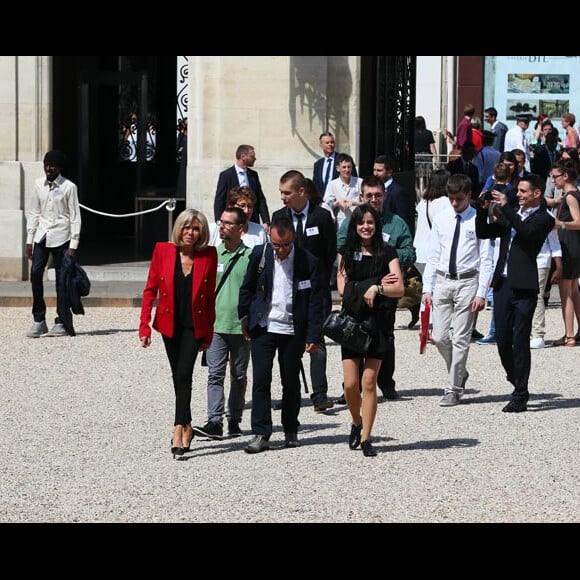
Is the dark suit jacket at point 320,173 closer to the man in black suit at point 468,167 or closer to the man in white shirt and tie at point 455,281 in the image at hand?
the man in black suit at point 468,167

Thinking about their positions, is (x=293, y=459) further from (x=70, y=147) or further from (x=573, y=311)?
(x=70, y=147)

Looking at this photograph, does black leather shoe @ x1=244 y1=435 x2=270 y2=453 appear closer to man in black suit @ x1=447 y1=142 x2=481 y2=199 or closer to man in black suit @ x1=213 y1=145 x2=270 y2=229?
man in black suit @ x1=213 y1=145 x2=270 y2=229

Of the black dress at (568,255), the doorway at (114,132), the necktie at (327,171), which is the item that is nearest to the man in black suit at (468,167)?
the doorway at (114,132)

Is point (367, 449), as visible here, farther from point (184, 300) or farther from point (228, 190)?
point (228, 190)

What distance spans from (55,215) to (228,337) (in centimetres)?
492

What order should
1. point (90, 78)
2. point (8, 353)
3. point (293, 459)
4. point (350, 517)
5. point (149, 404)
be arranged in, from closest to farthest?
1. point (350, 517)
2. point (293, 459)
3. point (149, 404)
4. point (8, 353)
5. point (90, 78)

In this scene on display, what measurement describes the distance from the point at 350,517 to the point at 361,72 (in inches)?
451

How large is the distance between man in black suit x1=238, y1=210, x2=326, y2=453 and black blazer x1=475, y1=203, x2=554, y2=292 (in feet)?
6.44

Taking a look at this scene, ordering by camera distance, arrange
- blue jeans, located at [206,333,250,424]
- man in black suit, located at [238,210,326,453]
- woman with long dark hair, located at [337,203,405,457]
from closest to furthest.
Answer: woman with long dark hair, located at [337,203,405,457], man in black suit, located at [238,210,326,453], blue jeans, located at [206,333,250,424]

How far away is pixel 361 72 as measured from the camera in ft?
63.3

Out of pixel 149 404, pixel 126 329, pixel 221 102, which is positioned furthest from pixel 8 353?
pixel 221 102

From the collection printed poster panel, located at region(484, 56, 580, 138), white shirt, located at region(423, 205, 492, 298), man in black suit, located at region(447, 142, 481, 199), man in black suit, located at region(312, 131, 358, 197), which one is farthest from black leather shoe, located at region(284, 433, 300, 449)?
printed poster panel, located at region(484, 56, 580, 138)

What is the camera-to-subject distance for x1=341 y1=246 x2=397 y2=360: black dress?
1008 cm

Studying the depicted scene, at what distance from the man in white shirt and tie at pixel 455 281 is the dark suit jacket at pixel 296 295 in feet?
6.25
